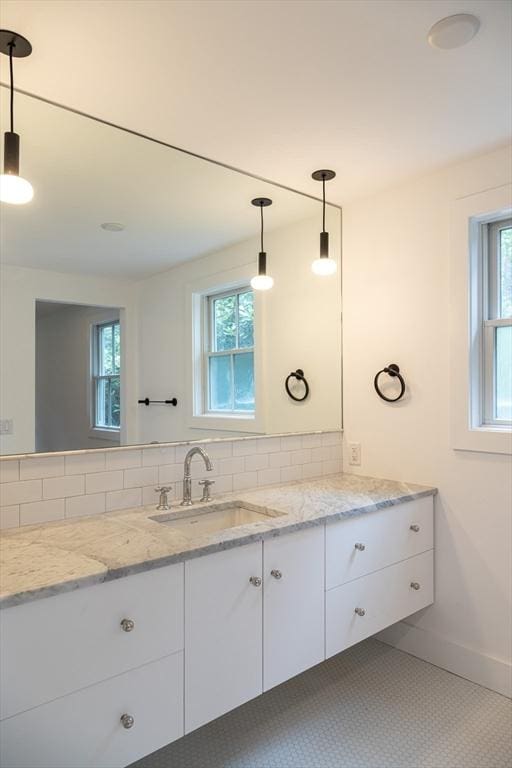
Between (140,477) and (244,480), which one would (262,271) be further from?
(140,477)

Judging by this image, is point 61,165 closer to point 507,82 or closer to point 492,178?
point 507,82

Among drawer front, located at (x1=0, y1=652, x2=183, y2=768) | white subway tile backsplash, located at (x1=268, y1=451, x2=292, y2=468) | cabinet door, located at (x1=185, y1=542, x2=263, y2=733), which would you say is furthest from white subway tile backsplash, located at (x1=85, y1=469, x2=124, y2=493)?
white subway tile backsplash, located at (x1=268, y1=451, x2=292, y2=468)

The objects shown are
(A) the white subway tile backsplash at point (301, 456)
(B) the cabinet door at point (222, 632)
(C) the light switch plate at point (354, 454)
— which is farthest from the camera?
(C) the light switch plate at point (354, 454)

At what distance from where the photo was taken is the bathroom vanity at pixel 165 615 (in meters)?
1.21

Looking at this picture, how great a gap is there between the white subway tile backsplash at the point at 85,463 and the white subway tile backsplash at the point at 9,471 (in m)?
0.17

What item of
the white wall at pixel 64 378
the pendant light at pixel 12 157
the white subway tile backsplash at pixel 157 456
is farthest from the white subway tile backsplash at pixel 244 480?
A: the pendant light at pixel 12 157

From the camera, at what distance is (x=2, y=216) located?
5.74 feet

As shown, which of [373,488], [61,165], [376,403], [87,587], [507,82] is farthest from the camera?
[376,403]

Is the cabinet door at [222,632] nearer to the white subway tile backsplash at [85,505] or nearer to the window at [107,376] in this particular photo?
the white subway tile backsplash at [85,505]

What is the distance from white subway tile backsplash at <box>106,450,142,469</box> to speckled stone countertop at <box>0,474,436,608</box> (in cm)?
18

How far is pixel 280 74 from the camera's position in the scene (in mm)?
1614

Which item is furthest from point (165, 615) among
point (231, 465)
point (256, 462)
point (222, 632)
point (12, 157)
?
point (12, 157)

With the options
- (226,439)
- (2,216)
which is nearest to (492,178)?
(226,439)

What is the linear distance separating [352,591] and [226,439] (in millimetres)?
844
